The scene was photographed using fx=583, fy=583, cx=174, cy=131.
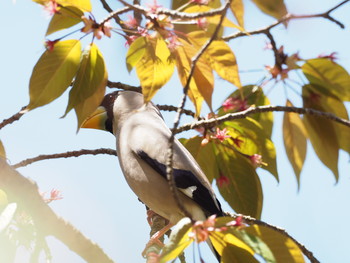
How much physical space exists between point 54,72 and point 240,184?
901mm

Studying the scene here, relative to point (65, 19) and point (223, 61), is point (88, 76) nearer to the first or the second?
point (65, 19)

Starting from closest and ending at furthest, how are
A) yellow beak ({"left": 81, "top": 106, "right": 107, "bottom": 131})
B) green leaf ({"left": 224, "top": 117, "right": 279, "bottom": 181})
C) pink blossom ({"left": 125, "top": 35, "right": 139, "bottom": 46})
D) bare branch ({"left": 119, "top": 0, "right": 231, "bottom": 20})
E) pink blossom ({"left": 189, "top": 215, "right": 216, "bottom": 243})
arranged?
pink blossom ({"left": 189, "top": 215, "right": 216, "bottom": 243})
bare branch ({"left": 119, "top": 0, "right": 231, "bottom": 20})
pink blossom ({"left": 125, "top": 35, "right": 139, "bottom": 46})
green leaf ({"left": 224, "top": 117, "right": 279, "bottom": 181})
yellow beak ({"left": 81, "top": 106, "right": 107, "bottom": 131})

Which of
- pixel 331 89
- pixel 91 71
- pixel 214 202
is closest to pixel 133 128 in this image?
pixel 214 202

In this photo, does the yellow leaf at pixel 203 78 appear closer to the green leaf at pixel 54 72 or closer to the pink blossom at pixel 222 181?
the green leaf at pixel 54 72

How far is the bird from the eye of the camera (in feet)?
7.82

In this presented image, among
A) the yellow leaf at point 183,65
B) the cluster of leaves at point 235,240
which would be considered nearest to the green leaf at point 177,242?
the cluster of leaves at point 235,240

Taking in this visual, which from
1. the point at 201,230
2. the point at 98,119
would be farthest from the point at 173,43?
the point at 98,119

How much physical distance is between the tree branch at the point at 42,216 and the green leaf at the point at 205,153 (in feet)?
2.45

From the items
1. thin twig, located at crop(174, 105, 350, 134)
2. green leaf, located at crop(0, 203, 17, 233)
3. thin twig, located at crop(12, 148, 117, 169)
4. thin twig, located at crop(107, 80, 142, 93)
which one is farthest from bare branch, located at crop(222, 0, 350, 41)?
thin twig, located at crop(107, 80, 142, 93)

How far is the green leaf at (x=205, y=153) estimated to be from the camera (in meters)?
2.33

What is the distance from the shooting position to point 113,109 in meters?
2.98

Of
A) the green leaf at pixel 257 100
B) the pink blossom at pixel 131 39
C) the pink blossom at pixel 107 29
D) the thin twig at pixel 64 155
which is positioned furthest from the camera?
the thin twig at pixel 64 155

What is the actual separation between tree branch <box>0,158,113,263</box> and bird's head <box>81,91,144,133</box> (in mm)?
1123

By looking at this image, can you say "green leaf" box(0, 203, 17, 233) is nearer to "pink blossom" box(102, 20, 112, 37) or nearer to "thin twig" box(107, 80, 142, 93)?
"pink blossom" box(102, 20, 112, 37)
